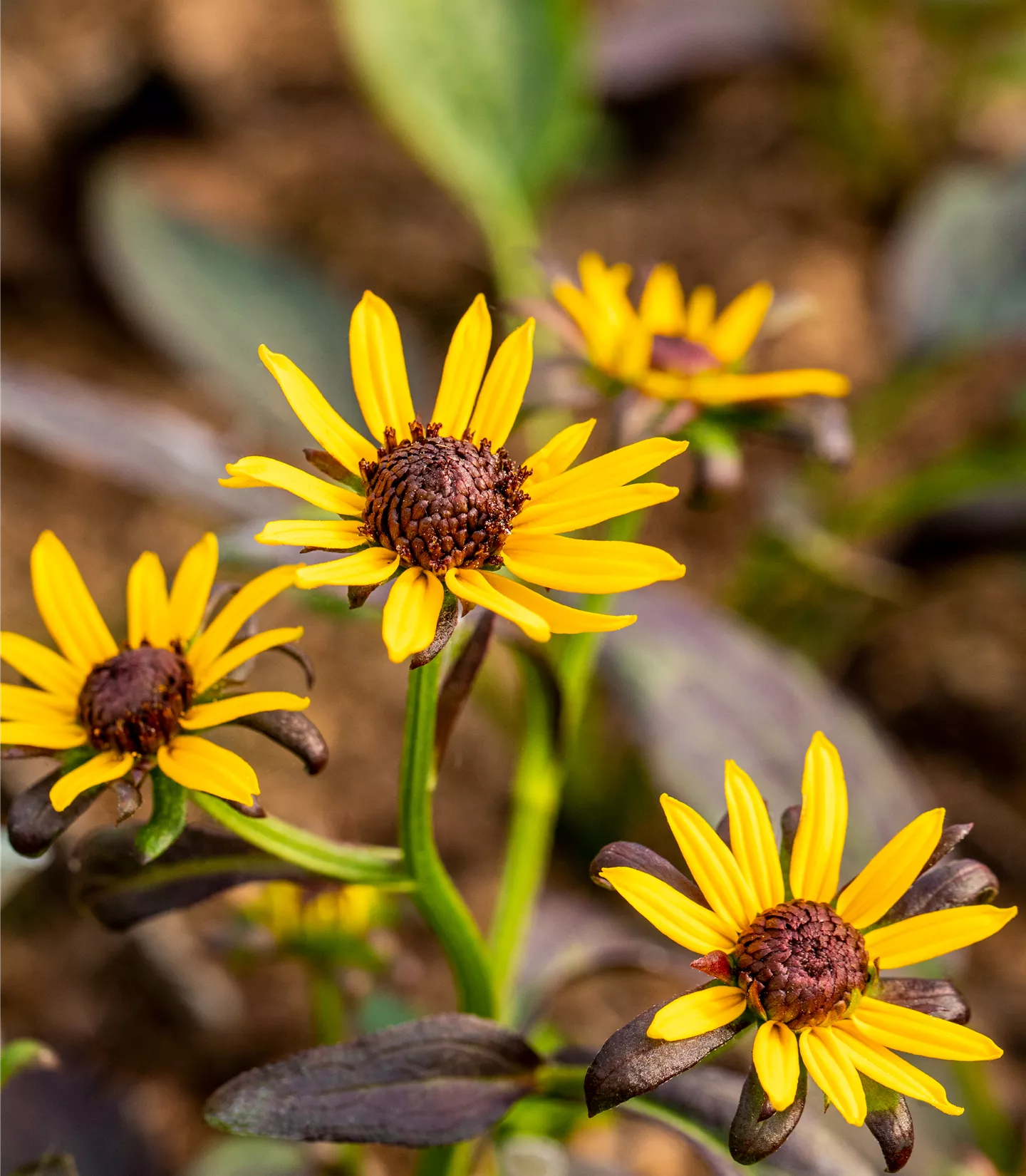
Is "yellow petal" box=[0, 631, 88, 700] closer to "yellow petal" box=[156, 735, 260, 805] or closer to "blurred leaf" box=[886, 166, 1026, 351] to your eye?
"yellow petal" box=[156, 735, 260, 805]

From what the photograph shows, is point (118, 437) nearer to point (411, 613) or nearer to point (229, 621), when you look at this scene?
point (229, 621)

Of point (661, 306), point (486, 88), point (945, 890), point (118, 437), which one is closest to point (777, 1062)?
point (945, 890)

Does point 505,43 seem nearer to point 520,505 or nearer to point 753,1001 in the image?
point 520,505

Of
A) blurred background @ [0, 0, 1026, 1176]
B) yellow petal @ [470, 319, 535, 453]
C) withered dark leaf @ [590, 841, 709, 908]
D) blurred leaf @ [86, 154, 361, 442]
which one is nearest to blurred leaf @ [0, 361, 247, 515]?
blurred background @ [0, 0, 1026, 1176]

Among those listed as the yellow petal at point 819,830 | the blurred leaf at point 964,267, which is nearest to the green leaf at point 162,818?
the yellow petal at point 819,830

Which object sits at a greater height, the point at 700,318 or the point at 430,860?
the point at 700,318

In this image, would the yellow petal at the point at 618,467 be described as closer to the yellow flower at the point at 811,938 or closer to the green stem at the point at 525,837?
the yellow flower at the point at 811,938

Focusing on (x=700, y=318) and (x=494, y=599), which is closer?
(x=494, y=599)
